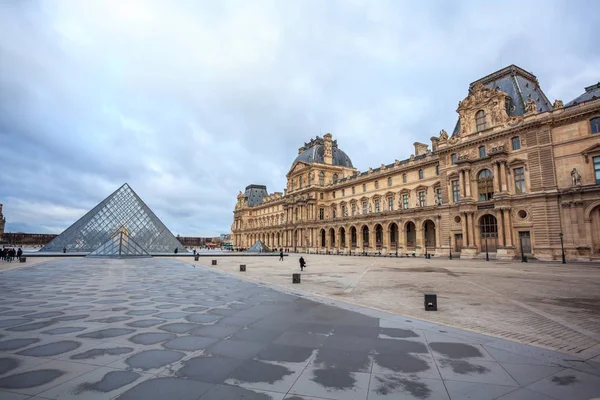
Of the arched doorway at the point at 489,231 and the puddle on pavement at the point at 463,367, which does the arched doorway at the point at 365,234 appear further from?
the puddle on pavement at the point at 463,367

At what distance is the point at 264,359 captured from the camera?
5.02 m

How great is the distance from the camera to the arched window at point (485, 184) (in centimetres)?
3747

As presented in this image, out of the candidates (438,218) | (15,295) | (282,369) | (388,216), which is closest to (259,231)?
(388,216)

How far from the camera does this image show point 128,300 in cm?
1028

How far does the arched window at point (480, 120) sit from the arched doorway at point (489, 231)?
35.5 feet

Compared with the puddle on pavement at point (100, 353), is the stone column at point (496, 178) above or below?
above

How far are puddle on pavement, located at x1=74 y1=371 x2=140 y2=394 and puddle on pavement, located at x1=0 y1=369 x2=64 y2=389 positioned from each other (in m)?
0.59

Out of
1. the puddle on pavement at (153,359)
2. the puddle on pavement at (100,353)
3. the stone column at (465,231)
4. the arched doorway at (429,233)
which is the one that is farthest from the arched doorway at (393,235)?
the puddle on pavement at (100,353)

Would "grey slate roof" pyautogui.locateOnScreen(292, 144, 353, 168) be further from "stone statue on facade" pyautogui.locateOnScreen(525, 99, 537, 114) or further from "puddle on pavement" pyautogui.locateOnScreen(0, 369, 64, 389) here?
"puddle on pavement" pyautogui.locateOnScreen(0, 369, 64, 389)


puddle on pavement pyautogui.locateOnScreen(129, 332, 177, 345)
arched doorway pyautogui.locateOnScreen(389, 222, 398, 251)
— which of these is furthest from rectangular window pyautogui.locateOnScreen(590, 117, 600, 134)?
puddle on pavement pyautogui.locateOnScreen(129, 332, 177, 345)

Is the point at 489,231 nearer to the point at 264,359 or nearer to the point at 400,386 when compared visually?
the point at 400,386

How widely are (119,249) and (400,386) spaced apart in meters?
44.1

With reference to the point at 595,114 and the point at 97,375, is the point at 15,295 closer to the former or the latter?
the point at 97,375

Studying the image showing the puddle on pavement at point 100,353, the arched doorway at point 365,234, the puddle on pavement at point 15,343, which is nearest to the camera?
the puddle on pavement at point 100,353
